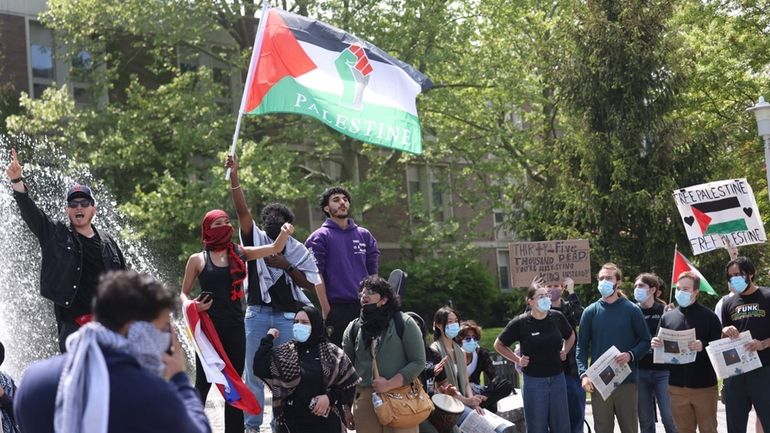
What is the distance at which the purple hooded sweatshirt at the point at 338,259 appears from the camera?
32.9ft

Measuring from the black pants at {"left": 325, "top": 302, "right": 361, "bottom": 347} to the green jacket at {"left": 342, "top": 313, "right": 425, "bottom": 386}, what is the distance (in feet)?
2.57

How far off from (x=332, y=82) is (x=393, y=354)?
301 centimetres

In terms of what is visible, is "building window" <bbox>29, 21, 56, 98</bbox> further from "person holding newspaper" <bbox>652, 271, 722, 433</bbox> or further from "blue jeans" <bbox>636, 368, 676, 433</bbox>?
"person holding newspaper" <bbox>652, 271, 722, 433</bbox>

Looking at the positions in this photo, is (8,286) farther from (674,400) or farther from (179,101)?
(674,400)

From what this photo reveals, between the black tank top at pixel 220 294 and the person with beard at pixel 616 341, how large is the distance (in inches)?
172

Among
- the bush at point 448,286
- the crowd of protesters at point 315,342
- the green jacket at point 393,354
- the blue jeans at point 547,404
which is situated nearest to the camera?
the crowd of protesters at point 315,342

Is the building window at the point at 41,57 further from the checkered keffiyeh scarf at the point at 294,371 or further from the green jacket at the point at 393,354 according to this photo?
the checkered keffiyeh scarf at the point at 294,371

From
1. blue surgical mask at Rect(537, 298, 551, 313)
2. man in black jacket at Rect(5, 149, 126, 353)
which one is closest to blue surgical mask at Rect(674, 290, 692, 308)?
blue surgical mask at Rect(537, 298, 551, 313)

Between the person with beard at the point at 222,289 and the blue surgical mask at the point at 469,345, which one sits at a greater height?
the person with beard at the point at 222,289

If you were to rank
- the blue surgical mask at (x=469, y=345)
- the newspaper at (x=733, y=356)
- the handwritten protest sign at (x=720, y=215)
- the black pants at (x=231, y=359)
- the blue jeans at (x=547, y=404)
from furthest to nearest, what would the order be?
the handwritten protest sign at (x=720, y=215) < the blue surgical mask at (x=469, y=345) < the blue jeans at (x=547, y=404) < the newspaper at (x=733, y=356) < the black pants at (x=231, y=359)

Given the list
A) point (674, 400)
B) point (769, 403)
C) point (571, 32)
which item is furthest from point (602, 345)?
point (571, 32)

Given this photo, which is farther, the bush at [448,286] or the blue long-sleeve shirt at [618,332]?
the bush at [448,286]

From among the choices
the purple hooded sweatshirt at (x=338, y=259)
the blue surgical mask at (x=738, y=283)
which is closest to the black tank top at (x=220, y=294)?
the purple hooded sweatshirt at (x=338, y=259)

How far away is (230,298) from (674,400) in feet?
17.3
